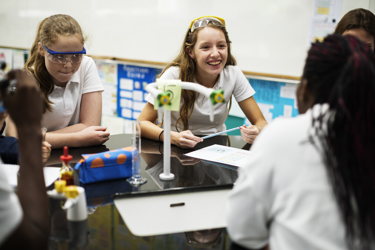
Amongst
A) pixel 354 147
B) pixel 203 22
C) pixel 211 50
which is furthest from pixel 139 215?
pixel 203 22

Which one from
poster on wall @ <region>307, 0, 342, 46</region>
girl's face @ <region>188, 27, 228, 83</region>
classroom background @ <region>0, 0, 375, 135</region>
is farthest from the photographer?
classroom background @ <region>0, 0, 375, 135</region>

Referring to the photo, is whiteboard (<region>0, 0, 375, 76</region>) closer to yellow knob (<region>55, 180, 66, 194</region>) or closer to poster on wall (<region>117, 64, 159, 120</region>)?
poster on wall (<region>117, 64, 159, 120</region>)

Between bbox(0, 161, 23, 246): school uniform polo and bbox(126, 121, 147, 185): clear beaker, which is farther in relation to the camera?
bbox(126, 121, 147, 185): clear beaker

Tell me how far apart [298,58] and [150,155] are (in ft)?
5.07

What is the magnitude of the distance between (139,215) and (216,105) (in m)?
1.20

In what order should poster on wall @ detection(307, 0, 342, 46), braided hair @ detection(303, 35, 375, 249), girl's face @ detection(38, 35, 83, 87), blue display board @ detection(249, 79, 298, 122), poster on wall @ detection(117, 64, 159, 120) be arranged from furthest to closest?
poster on wall @ detection(117, 64, 159, 120) → blue display board @ detection(249, 79, 298, 122) → poster on wall @ detection(307, 0, 342, 46) → girl's face @ detection(38, 35, 83, 87) → braided hair @ detection(303, 35, 375, 249)

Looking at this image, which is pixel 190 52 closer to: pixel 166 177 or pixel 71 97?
pixel 71 97

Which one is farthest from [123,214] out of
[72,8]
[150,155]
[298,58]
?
[72,8]

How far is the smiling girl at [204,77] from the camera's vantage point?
6.04 feet

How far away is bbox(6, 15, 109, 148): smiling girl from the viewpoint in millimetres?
1491

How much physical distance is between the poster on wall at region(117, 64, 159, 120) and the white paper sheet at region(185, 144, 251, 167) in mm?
1966

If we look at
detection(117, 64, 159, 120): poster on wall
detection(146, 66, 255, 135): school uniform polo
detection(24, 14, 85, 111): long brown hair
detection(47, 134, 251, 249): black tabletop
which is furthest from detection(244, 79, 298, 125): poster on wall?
detection(24, 14, 85, 111): long brown hair

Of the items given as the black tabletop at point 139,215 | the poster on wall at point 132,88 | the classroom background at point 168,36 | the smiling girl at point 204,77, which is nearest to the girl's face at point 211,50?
the smiling girl at point 204,77

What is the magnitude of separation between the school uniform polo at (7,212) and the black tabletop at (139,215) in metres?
0.21
